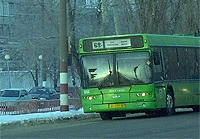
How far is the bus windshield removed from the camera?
2297 centimetres

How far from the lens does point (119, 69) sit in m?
23.1

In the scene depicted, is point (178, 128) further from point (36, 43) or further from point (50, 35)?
point (36, 43)

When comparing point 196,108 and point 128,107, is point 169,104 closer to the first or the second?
point 128,107

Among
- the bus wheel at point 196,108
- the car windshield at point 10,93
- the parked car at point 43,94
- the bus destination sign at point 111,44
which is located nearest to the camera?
the bus destination sign at point 111,44

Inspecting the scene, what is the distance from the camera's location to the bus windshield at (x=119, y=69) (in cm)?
2297

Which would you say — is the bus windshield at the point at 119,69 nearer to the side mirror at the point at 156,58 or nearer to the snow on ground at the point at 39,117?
the side mirror at the point at 156,58

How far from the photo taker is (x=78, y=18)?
3809cm

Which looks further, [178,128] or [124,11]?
[124,11]

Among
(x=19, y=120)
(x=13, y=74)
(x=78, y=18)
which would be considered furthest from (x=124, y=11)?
(x=13, y=74)

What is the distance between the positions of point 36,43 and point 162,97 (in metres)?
21.6

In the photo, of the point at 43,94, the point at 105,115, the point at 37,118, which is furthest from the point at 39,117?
the point at 43,94

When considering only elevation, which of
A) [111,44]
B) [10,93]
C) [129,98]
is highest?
[111,44]

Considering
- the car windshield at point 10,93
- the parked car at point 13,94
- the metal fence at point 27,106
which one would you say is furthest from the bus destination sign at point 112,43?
the car windshield at point 10,93

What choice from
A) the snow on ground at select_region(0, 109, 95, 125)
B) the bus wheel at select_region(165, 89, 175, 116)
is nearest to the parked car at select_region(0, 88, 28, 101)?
the snow on ground at select_region(0, 109, 95, 125)
